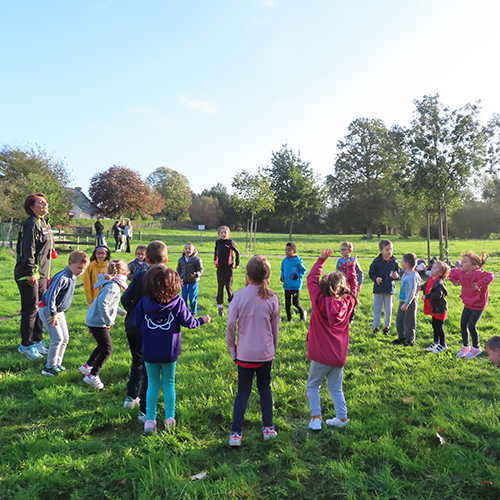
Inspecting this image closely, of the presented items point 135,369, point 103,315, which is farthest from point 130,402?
point 103,315

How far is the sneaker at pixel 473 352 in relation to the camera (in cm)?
584

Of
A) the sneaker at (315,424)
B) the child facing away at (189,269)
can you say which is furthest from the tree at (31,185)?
the sneaker at (315,424)

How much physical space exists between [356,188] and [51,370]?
165 feet

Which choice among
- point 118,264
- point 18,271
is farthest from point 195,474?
point 18,271

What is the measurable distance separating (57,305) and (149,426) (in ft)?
7.66

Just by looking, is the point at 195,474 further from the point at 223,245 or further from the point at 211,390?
the point at 223,245

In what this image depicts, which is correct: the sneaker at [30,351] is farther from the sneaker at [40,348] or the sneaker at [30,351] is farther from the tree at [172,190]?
the tree at [172,190]

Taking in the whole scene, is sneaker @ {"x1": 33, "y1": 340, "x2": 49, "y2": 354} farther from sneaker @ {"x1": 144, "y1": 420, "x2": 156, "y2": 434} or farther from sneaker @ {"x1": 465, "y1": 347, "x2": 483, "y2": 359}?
sneaker @ {"x1": 465, "y1": 347, "x2": 483, "y2": 359}

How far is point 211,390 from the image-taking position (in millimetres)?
4609

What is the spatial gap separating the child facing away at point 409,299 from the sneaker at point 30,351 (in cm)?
604

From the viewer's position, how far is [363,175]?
51.4 meters

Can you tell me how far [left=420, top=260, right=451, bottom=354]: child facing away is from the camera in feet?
20.3

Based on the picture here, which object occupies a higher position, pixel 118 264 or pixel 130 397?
pixel 118 264

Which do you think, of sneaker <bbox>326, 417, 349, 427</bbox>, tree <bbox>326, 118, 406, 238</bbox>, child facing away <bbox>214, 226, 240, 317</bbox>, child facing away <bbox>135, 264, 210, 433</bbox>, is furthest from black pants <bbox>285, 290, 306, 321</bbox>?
tree <bbox>326, 118, 406, 238</bbox>
